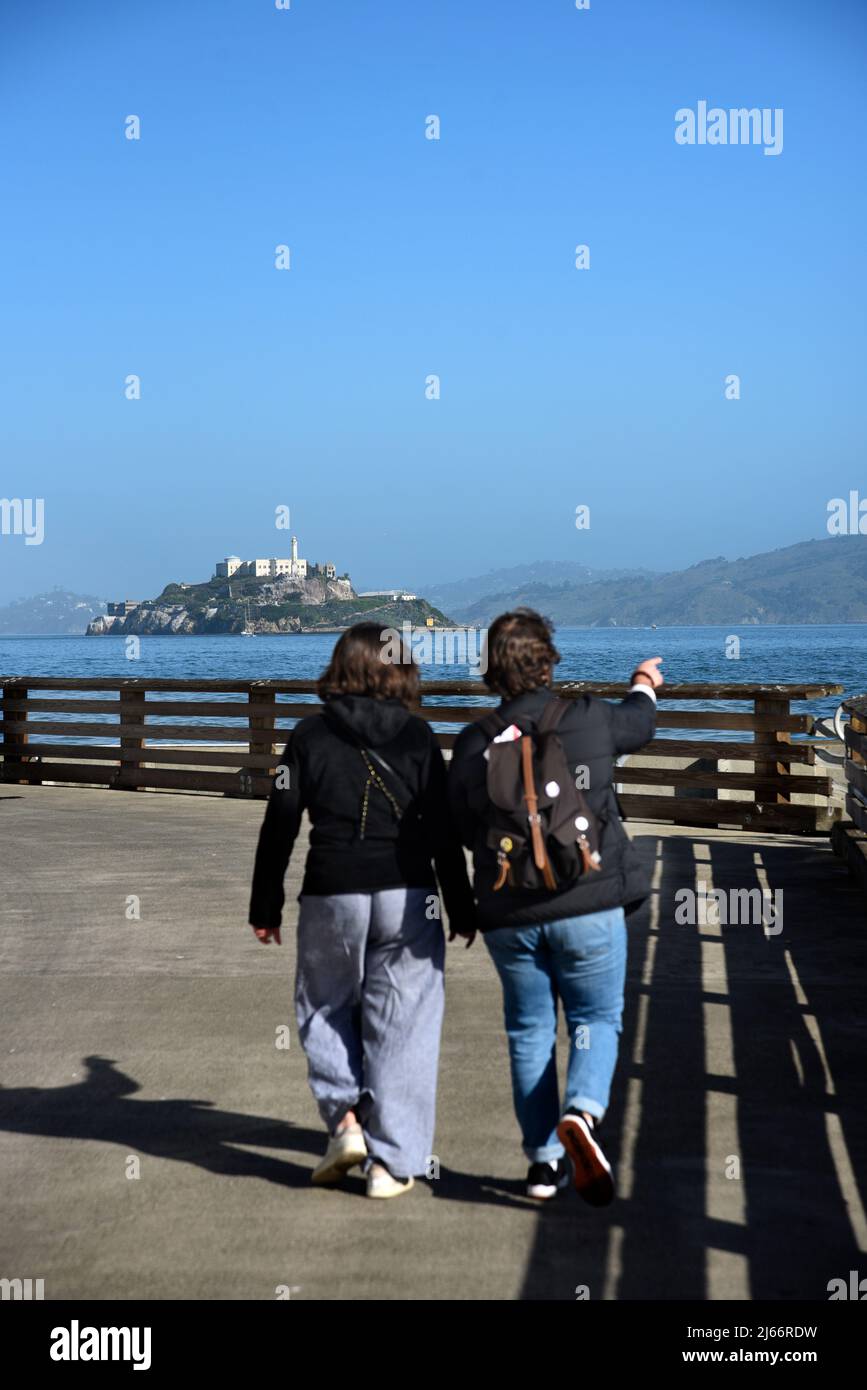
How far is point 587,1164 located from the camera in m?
4.29

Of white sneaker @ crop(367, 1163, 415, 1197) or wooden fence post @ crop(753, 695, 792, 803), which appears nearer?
white sneaker @ crop(367, 1163, 415, 1197)

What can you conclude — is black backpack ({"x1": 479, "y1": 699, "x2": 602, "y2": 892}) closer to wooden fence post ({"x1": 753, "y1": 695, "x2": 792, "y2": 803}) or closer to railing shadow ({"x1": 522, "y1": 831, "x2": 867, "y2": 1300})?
railing shadow ({"x1": 522, "y1": 831, "x2": 867, "y2": 1300})

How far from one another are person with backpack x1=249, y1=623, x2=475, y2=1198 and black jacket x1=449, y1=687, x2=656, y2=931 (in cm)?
22

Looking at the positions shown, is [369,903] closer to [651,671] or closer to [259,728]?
[651,671]

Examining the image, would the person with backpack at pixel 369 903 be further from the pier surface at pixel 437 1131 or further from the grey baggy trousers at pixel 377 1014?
the pier surface at pixel 437 1131

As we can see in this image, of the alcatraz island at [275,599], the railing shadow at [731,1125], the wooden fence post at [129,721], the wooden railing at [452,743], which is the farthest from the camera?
the alcatraz island at [275,599]

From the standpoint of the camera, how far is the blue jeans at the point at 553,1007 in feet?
14.7

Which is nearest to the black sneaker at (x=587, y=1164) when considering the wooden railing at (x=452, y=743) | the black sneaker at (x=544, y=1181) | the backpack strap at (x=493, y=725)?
the black sneaker at (x=544, y=1181)

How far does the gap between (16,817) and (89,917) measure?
580 cm

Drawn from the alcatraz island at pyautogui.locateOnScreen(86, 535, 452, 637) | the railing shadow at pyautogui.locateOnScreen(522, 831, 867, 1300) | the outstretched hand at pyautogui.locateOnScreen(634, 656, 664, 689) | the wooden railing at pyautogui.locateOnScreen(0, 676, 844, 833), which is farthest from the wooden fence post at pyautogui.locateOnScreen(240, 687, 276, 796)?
the alcatraz island at pyautogui.locateOnScreen(86, 535, 452, 637)

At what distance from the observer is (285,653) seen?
11381 cm

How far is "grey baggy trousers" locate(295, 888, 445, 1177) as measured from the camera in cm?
466
